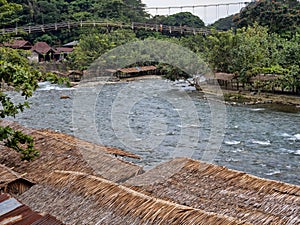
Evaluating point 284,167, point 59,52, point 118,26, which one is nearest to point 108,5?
point 118,26

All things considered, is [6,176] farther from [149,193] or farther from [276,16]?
[276,16]

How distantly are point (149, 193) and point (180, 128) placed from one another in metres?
10.8

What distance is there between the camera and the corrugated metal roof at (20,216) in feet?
10.6

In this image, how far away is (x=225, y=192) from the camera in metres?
5.28

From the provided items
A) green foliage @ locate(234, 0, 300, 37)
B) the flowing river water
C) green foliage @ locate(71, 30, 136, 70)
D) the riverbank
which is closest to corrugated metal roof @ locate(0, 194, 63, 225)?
the flowing river water

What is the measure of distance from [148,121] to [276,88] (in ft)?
39.9

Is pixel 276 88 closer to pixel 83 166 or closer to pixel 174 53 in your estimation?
pixel 174 53

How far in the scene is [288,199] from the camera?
4.94m

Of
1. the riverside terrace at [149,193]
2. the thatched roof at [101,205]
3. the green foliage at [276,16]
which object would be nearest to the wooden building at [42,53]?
the green foliage at [276,16]

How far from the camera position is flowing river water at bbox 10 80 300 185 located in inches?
452

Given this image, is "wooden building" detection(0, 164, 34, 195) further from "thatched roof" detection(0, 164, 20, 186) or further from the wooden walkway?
the wooden walkway

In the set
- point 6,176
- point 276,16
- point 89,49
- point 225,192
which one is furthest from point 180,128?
point 89,49

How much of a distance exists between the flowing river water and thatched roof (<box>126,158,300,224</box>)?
458 cm

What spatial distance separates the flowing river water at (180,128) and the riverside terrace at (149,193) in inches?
167
